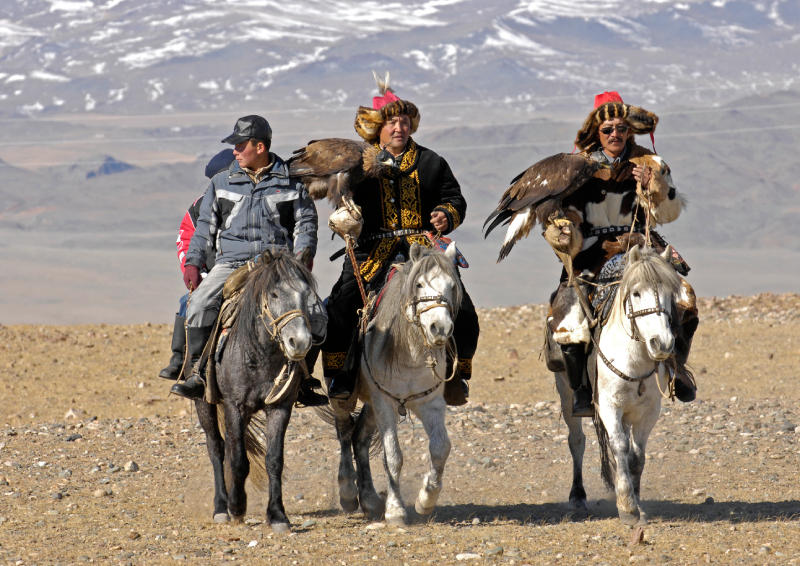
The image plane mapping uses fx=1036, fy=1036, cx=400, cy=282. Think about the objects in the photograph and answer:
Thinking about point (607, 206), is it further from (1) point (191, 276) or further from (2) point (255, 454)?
(2) point (255, 454)

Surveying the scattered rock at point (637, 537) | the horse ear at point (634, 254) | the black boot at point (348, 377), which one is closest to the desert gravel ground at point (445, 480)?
the scattered rock at point (637, 537)

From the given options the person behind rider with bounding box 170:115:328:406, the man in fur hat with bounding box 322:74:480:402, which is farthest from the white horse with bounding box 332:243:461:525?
the person behind rider with bounding box 170:115:328:406

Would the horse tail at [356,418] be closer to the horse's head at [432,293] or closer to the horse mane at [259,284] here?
the horse mane at [259,284]

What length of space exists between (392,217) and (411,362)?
3.48ft

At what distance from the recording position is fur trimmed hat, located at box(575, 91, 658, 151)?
254 inches

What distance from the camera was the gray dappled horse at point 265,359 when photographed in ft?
18.3

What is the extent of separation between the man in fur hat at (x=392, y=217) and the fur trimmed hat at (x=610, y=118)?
2.93ft

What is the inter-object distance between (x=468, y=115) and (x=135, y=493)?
88.8m

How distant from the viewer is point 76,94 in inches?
4513

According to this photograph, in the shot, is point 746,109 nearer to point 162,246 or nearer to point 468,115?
point 468,115

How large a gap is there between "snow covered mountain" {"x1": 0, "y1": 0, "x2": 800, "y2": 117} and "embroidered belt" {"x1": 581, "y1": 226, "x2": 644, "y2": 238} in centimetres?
9220

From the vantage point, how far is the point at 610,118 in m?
6.48

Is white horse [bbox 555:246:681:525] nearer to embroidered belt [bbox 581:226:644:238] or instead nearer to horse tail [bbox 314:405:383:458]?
embroidered belt [bbox 581:226:644:238]

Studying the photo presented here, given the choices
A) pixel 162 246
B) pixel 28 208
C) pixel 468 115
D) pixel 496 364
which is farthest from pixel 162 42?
pixel 496 364
